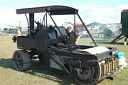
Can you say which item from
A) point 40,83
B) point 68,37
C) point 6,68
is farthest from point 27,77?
point 68,37

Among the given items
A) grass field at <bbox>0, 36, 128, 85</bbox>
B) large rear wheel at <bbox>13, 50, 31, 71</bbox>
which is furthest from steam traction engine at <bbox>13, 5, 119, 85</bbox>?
grass field at <bbox>0, 36, 128, 85</bbox>

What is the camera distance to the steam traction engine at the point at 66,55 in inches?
170

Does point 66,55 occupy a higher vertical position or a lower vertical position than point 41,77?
higher

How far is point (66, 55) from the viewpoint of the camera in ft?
15.8

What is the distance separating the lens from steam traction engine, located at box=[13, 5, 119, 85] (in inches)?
170

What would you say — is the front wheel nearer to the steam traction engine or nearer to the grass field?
the steam traction engine

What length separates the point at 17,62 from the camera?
618 cm

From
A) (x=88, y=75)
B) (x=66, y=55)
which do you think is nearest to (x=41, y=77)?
(x=66, y=55)

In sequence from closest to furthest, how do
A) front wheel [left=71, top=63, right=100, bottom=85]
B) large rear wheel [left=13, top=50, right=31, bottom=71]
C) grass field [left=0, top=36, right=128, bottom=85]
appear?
front wheel [left=71, top=63, right=100, bottom=85], grass field [left=0, top=36, right=128, bottom=85], large rear wheel [left=13, top=50, right=31, bottom=71]

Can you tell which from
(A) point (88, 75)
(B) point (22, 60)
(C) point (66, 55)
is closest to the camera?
(A) point (88, 75)

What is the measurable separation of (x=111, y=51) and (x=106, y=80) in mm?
929

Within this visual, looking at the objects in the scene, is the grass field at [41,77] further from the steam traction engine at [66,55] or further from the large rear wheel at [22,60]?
the steam traction engine at [66,55]

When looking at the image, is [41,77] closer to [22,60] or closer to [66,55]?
[22,60]

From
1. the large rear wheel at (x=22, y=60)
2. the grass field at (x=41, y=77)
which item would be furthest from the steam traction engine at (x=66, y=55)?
the grass field at (x=41, y=77)
